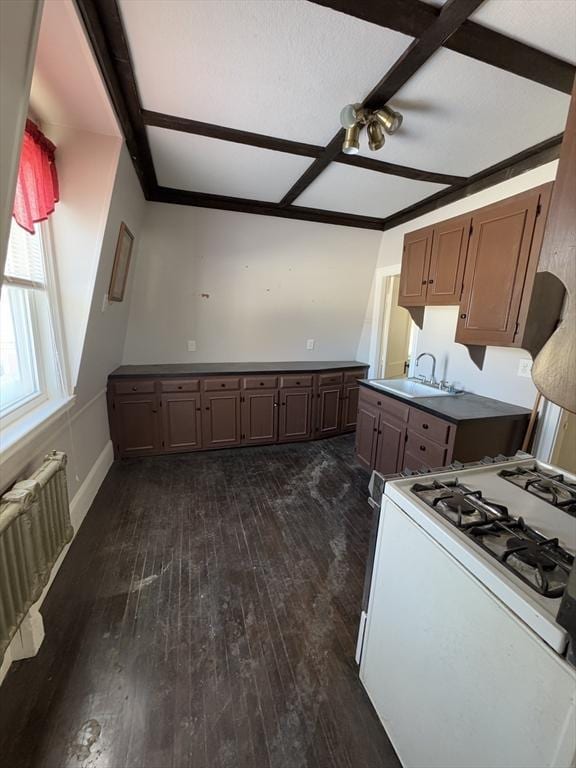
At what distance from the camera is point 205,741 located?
1136 millimetres

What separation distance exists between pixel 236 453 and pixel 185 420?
0.63 meters

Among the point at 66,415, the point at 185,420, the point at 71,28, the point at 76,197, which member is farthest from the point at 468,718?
the point at 185,420

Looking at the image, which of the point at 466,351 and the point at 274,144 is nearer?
the point at 274,144

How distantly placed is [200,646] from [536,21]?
2830 mm

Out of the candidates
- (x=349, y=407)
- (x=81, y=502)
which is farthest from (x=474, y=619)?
(x=349, y=407)

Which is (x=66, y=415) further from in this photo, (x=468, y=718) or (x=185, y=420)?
(x=468, y=718)

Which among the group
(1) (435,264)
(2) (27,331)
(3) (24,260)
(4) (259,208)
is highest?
(4) (259,208)

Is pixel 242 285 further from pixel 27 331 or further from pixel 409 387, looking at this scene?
pixel 27 331

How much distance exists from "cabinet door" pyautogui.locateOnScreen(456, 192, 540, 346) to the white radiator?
Result: 2.59 m

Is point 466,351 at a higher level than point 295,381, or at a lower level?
higher

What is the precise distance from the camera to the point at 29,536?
1.31 m

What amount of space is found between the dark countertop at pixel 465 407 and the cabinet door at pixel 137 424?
220 cm

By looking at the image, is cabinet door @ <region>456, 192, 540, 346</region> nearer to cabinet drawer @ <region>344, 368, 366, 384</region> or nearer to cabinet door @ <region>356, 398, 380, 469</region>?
cabinet door @ <region>356, 398, 380, 469</region>

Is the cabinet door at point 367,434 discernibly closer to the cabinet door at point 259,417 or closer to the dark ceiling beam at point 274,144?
the cabinet door at point 259,417
